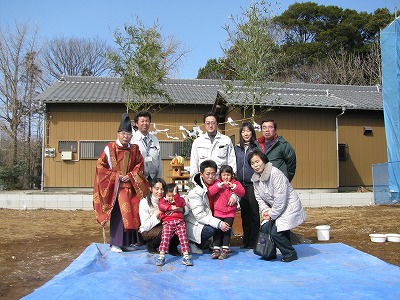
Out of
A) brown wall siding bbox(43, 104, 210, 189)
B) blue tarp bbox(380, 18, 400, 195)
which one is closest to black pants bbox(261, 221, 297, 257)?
blue tarp bbox(380, 18, 400, 195)

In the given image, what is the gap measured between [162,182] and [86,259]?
3.20ft

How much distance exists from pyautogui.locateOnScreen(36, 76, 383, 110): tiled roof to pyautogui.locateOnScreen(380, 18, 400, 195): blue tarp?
1805 millimetres

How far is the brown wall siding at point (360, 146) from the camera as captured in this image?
13.5m

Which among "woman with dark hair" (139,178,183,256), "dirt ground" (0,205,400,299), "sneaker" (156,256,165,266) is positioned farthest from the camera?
"dirt ground" (0,205,400,299)

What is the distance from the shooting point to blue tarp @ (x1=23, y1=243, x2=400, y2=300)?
2.71 meters

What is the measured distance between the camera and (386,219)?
749cm

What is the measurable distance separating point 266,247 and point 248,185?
84 centimetres

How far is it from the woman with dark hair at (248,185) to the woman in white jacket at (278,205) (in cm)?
41

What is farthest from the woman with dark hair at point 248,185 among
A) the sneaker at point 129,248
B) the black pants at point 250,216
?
the sneaker at point 129,248

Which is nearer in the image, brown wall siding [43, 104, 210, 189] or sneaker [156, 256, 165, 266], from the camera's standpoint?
sneaker [156, 256, 165, 266]

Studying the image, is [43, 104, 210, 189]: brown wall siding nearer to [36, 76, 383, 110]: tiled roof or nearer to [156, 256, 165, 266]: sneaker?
[36, 76, 383, 110]: tiled roof

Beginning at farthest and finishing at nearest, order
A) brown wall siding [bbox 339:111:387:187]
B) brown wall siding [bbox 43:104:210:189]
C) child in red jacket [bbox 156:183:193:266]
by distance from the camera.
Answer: brown wall siding [bbox 339:111:387:187] < brown wall siding [bbox 43:104:210:189] < child in red jacket [bbox 156:183:193:266]

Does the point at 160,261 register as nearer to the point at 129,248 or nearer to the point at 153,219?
the point at 153,219

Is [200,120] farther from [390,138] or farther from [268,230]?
[268,230]
